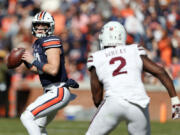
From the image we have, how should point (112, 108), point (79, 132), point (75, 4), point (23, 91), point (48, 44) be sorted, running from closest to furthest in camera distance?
point (112, 108) → point (48, 44) → point (79, 132) → point (23, 91) → point (75, 4)

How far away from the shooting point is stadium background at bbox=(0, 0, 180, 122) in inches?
575

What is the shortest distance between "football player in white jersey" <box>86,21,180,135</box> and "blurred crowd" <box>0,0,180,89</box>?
30.4 feet

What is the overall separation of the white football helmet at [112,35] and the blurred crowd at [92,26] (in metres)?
9.20

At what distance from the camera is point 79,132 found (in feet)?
35.1

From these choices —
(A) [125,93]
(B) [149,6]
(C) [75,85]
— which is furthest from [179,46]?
(A) [125,93]

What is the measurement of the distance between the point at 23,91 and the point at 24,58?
900 centimetres

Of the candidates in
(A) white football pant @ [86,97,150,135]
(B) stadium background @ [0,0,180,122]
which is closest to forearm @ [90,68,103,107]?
(A) white football pant @ [86,97,150,135]

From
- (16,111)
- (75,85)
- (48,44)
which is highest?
(48,44)

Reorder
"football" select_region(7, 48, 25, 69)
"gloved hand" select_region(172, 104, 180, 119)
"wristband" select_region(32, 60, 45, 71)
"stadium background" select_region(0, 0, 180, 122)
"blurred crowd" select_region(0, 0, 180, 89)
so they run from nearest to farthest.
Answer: "gloved hand" select_region(172, 104, 180, 119)
"wristband" select_region(32, 60, 45, 71)
"football" select_region(7, 48, 25, 69)
"stadium background" select_region(0, 0, 180, 122)
"blurred crowd" select_region(0, 0, 180, 89)

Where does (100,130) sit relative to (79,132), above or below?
above

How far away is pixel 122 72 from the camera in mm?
5094

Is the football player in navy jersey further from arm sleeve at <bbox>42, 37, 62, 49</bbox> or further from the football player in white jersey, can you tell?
the football player in white jersey

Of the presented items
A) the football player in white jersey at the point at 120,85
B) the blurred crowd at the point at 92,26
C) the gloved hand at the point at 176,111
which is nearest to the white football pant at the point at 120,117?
the football player in white jersey at the point at 120,85

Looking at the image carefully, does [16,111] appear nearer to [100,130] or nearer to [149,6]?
[149,6]
